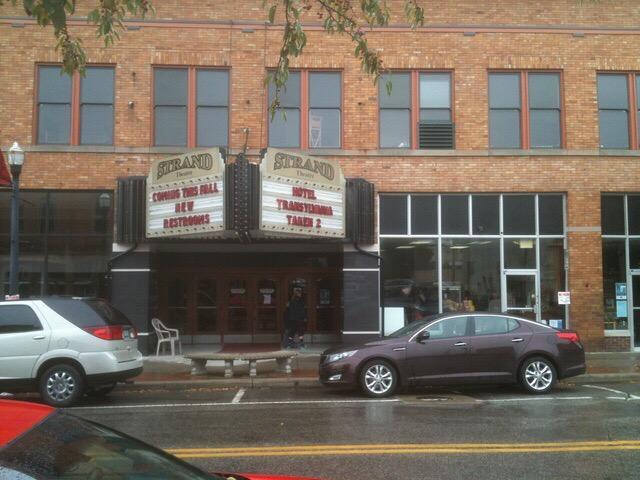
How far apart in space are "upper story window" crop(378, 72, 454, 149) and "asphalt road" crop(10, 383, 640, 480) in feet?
24.8

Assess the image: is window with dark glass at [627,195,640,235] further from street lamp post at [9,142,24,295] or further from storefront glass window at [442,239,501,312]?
street lamp post at [9,142,24,295]

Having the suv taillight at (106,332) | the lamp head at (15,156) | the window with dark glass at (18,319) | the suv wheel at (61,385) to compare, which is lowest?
the suv wheel at (61,385)

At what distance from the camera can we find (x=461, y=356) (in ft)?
35.7

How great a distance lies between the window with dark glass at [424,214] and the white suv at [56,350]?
354 inches

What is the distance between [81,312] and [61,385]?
1.18m

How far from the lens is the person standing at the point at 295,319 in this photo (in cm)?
1722

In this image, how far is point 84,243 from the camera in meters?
16.6

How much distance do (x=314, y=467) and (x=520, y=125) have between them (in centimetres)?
1325

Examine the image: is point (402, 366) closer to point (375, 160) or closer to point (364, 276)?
point (364, 276)

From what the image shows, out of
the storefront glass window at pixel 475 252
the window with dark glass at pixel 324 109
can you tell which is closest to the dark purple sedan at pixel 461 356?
the storefront glass window at pixel 475 252

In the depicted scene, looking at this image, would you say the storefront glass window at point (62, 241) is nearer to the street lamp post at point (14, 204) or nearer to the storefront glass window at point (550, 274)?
the street lamp post at point (14, 204)

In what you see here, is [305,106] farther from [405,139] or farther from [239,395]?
[239,395]

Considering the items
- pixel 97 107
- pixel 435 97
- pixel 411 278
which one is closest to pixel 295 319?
pixel 411 278

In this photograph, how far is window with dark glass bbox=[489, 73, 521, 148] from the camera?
1725 cm
